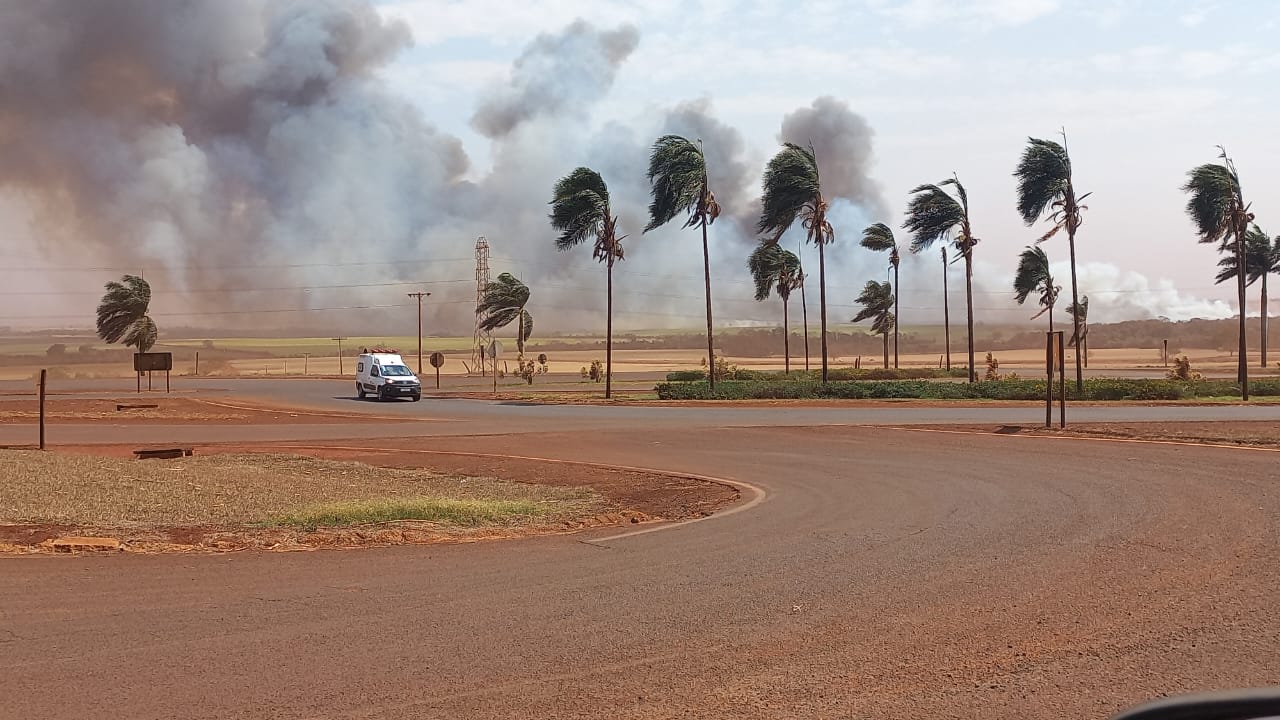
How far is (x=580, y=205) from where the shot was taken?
5409 cm

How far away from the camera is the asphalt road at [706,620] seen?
21.3ft

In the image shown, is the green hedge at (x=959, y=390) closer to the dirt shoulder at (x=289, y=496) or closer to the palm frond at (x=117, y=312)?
the dirt shoulder at (x=289, y=496)

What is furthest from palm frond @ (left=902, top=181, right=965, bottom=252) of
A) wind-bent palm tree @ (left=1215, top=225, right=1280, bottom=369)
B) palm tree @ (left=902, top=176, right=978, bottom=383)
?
wind-bent palm tree @ (left=1215, top=225, right=1280, bottom=369)

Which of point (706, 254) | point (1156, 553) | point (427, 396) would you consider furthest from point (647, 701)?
point (427, 396)

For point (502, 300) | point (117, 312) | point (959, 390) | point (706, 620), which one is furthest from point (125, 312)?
point (706, 620)

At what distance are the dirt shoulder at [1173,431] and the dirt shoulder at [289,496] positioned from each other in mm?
12855

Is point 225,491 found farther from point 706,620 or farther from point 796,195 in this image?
point 796,195

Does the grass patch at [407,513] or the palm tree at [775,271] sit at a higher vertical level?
the palm tree at [775,271]

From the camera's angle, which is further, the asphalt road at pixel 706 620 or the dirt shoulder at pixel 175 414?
the dirt shoulder at pixel 175 414

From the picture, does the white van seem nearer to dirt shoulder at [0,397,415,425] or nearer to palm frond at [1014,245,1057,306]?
dirt shoulder at [0,397,415,425]

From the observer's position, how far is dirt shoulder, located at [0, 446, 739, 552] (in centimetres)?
1283

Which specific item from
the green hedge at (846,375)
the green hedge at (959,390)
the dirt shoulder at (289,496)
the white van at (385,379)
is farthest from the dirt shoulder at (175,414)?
the green hedge at (846,375)

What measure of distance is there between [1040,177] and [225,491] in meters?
38.7

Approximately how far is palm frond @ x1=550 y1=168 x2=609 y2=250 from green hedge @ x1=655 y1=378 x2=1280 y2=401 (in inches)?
410
